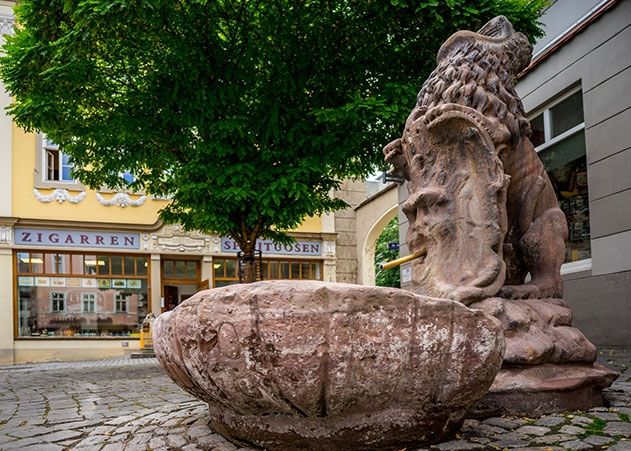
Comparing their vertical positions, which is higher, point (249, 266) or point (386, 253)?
point (386, 253)

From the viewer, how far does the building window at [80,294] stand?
1772 cm

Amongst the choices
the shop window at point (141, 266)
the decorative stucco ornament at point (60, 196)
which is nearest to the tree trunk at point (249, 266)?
the shop window at point (141, 266)

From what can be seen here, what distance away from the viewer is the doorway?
63.7ft

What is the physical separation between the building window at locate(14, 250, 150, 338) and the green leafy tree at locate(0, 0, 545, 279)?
30.0 feet

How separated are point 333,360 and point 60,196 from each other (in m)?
17.6

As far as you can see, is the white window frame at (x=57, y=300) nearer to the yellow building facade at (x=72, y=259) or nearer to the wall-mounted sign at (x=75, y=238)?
the yellow building facade at (x=72, y=259)

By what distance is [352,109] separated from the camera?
8.25 metres

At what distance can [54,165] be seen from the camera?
18.8 metres

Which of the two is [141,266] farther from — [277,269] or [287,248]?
[287,248]

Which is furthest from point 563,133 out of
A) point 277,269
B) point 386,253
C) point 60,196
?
point 386,253

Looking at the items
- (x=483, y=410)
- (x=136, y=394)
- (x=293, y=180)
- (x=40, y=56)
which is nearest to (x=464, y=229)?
(x=483, y=410)

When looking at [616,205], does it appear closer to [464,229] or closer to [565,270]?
[565,270]

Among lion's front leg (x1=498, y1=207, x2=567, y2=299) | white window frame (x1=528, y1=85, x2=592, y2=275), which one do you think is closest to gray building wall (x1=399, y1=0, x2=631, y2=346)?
white window frame (x1=528, y1=85, x2=592, y2=275)

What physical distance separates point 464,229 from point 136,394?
167 inches
